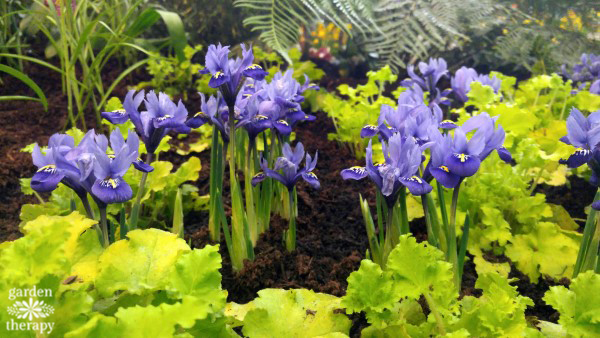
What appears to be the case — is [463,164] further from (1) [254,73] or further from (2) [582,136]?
(1) [254,73]

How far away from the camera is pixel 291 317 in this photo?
100 centimetres

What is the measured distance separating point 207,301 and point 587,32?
3.15 meters

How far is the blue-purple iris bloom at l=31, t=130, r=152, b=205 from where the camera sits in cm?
96

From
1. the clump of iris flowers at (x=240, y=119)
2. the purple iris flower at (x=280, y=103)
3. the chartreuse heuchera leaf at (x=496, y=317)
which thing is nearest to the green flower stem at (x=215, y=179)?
the clump of iris flowers at (x=240, y=119)

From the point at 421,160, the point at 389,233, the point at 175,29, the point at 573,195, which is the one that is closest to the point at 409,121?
the point at 421,160

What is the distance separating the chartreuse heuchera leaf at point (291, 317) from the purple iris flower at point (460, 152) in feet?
1.17

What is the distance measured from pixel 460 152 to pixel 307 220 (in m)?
0.69

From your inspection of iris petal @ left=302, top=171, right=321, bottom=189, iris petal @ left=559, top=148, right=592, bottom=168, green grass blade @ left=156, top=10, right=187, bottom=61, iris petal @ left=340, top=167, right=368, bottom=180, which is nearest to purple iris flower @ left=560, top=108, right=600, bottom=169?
iris petal @ left=559, top=148, right=592, bottom=168

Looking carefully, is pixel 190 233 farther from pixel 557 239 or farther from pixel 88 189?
pixel 557 239

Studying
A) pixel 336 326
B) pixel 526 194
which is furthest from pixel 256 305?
pixel 526 194

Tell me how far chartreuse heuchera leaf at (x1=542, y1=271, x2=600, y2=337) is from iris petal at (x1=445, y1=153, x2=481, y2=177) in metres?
0.27

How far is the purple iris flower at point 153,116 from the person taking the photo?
120 centimetres

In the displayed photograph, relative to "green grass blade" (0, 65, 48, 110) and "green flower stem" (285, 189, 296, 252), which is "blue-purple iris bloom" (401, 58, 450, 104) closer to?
"green flower stem" (285, 189, 296, 252)

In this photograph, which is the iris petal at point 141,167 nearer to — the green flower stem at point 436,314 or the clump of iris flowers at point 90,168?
the clump of iris flowers at point 90,168
